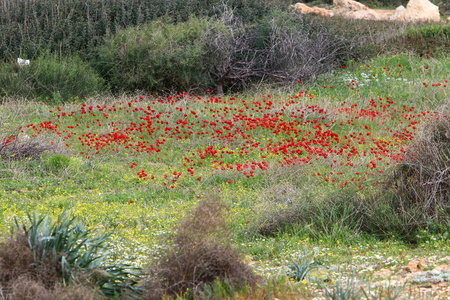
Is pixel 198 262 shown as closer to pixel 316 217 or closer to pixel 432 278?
pixel 432 278

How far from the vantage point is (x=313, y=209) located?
6664mm

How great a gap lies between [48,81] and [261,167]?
8.23 metres

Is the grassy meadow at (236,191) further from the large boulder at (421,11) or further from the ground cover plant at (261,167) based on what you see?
the large boulder at (421,11)

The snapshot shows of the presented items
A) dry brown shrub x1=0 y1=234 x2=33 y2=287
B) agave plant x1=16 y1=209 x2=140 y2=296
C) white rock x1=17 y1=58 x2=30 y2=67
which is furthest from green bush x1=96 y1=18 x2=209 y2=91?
dry brown shrub x1=0 y1=234 x2=33 y2=287

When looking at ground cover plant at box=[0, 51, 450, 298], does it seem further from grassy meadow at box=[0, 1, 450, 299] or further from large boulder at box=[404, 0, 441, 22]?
large boulder at box=[404, 0, 441, 22]

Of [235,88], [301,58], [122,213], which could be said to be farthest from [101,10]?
[122,213]

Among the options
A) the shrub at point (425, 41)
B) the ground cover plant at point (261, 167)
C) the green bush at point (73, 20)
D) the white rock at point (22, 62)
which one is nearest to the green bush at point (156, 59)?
the ground cover plant at point (261, 167)

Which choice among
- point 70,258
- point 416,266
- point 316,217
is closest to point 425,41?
point 316,217

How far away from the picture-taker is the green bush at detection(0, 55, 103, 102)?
1420 cm

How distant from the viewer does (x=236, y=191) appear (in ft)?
27.5

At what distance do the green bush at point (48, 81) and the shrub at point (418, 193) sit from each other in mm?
9818

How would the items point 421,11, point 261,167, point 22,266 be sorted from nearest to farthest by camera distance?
point 22,266, point 261,167, point 421,11

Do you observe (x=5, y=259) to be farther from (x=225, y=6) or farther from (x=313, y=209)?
(x=225, y=6)

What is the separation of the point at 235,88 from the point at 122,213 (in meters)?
9.55
